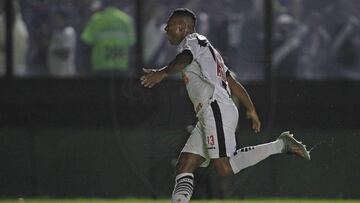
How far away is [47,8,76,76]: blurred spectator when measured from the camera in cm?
1575

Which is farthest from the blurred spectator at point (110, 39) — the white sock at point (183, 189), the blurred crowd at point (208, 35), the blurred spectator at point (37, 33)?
the white sock at point (183, 189)

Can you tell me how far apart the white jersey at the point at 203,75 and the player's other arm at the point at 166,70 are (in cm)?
19

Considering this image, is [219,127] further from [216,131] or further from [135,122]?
[135,122]

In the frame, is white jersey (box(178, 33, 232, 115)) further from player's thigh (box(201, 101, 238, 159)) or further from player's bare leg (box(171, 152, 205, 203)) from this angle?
player's bare leg (box(171, 152, 205, 203))

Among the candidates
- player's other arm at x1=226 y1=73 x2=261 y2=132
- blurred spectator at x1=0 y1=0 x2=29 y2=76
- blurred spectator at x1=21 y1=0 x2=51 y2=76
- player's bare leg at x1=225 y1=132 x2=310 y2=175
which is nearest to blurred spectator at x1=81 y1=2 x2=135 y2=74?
blurred spectator at x1=21 y1=0 x2=51 y2=76

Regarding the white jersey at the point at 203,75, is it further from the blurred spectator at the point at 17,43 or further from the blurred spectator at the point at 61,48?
the blurred spectator at the point at 17,43

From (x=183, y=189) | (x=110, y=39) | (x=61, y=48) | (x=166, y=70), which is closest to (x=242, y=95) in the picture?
(x=183, y=189)

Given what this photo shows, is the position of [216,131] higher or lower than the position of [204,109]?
lower

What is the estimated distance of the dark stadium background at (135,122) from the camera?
50.2ft

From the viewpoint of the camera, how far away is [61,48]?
52.1ft

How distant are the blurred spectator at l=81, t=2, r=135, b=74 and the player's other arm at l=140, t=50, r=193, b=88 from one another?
5432mm

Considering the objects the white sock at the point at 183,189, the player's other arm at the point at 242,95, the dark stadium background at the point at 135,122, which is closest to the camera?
the white sock at the point at 183,189

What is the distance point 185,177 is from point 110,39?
18.1 ft

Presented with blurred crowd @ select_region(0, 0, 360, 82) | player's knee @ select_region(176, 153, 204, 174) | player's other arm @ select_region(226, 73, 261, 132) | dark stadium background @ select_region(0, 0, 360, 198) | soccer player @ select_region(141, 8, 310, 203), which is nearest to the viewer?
soccer player @ select_region(141, 8, 310, 203)
